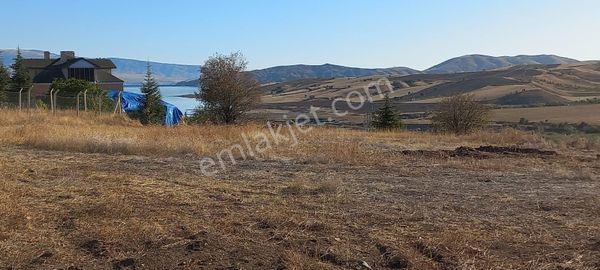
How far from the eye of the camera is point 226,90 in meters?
28.2

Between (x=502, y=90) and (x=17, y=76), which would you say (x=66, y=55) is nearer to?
(x=17, y=76)

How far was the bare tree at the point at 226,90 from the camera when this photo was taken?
28297 mm

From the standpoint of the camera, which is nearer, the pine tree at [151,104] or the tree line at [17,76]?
the pine tree at [151,104]

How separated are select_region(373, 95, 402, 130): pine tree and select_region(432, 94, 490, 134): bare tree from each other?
8.30 ft

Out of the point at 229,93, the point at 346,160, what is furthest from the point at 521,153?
the point at 229,93

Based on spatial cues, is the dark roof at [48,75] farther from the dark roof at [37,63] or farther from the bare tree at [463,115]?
the bare tree at [463,115]

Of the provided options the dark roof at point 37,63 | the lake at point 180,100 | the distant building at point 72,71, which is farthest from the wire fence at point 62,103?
the dark roof at point 37,63

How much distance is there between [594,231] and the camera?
6023 millimetres

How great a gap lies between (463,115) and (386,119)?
4330 mm

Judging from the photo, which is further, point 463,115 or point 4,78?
point 4,78

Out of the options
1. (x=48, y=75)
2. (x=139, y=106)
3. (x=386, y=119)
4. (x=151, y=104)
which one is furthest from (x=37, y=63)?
(x=386, y=119)

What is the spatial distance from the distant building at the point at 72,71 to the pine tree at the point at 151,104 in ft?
87.7

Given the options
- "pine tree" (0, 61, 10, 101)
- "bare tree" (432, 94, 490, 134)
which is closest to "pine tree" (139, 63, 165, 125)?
"pine tree" (0, 61, 10, 101)

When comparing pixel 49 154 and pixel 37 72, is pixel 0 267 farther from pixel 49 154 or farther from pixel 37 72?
pixel 37 72
